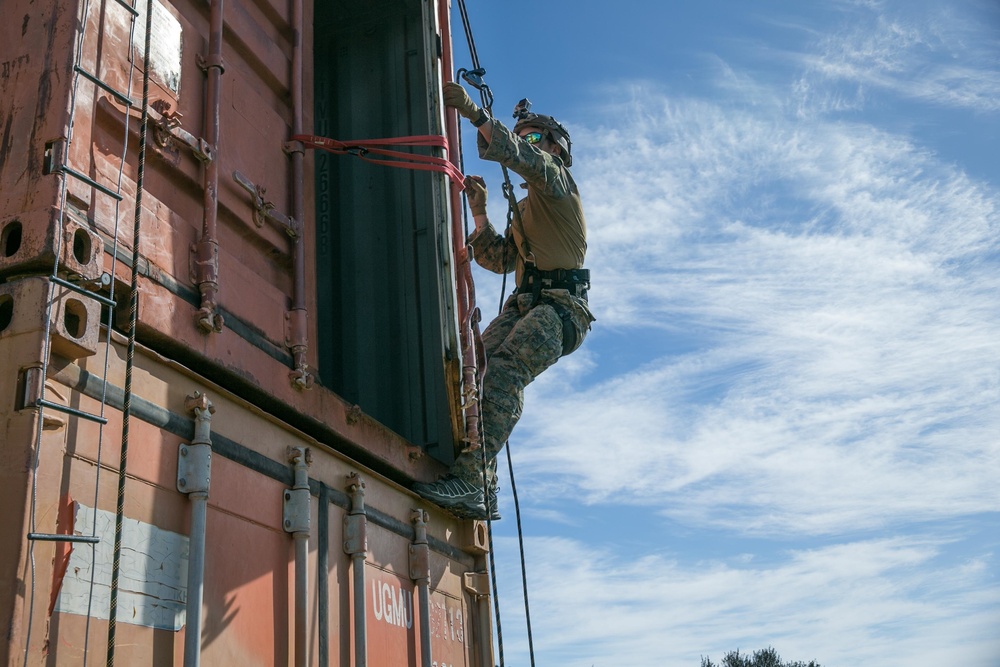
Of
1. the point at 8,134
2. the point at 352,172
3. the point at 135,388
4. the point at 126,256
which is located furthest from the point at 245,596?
the point at 352,172

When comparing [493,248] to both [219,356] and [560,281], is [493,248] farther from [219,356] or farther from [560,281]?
[219,356]

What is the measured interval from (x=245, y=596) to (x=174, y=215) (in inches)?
43.3

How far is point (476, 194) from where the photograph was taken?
5.18 meters

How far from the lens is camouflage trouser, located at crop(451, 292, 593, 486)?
4.43m

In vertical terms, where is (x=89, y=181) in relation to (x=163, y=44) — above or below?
below

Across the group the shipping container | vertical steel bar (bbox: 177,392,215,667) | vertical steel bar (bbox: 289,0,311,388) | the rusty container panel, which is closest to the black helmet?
the shipping container

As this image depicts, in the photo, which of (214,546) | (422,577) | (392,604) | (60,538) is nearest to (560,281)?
(422,577)

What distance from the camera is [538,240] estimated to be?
5.11 metres

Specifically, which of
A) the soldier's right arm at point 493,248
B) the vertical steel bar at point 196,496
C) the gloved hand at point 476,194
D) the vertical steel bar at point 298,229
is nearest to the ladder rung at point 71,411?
the vertical steel bar at point 196,496

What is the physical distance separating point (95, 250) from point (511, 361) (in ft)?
7.99

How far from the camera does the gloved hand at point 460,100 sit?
177 inches

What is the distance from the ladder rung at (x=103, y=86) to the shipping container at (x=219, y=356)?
10 millimetres

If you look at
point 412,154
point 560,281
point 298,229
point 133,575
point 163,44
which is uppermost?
point 412,154

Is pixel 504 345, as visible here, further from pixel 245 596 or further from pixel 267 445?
pixel 245 596
